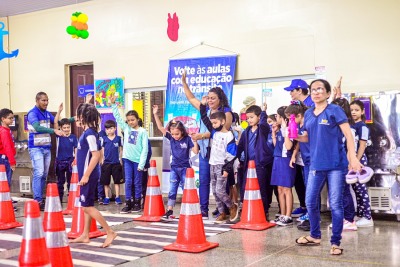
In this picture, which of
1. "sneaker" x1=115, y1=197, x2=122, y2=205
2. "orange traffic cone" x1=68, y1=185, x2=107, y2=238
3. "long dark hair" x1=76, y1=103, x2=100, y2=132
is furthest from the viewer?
"sneaker" x1=115, y1=197, x2=122, y2=205

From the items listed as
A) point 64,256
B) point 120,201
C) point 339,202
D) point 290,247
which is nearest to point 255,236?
point 290,247

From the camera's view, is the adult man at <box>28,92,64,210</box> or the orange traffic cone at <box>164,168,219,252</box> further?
the adult man at <box>28,92,64,210</box>

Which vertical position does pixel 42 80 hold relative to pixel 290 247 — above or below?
above

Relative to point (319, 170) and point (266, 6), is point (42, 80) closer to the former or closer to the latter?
point (266, 6)

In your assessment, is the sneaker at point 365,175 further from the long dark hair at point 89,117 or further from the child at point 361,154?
the long dark hair at point 89,117

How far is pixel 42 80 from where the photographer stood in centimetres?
1120

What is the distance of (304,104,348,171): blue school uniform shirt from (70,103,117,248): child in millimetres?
2247

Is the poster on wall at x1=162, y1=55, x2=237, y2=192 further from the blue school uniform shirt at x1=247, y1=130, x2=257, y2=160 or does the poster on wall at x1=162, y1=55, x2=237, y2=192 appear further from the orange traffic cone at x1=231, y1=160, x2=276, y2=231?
the orange traffic cone at x1=231, y1=160, x2=276, y2=231

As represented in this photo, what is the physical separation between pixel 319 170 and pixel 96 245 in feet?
8.01

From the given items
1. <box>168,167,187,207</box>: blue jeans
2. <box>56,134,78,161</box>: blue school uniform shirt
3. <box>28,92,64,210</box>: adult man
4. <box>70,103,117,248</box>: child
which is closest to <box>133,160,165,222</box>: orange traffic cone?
<box>168,167,187,207</box>: blue jeans

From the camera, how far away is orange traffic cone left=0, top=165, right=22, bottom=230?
6.64m

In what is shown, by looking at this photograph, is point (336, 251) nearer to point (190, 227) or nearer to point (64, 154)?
point (190, 227)

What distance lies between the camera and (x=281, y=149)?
21.6 feet

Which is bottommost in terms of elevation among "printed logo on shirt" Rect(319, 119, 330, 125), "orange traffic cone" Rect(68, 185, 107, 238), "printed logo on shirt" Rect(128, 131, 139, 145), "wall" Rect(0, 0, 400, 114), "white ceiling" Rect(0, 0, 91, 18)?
"orange traffic cone" Rect(68, 185, 107, 238)
